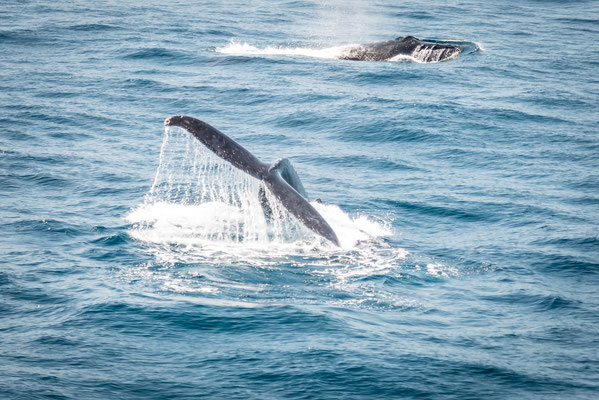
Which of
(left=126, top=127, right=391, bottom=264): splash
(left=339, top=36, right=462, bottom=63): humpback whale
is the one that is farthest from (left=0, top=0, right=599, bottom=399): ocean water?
(left=339, top=36, right=462, bottom=63): humpback whale

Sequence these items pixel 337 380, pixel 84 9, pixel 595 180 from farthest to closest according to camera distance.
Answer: pixel 84 9
pixel 595 180
pixel 337 380

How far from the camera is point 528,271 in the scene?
40.6 feet

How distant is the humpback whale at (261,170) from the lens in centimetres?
1102

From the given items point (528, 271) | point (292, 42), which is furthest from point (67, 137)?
point (292, 42)

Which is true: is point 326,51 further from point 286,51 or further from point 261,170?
point 261,170

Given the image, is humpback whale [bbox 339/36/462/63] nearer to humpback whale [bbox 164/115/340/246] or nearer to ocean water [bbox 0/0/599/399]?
ocean water [bbox 0/0/599/399]

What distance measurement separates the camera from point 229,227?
13602 mm

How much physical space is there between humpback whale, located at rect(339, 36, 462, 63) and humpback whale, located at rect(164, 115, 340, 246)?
1968cm

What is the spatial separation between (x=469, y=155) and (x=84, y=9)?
100 ft

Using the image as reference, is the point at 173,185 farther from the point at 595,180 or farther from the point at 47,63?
the point at 47,63

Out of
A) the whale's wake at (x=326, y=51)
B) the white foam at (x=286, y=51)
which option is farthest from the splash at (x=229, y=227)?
the white foam at (x=286, y=51)

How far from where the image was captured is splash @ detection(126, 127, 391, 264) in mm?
12297

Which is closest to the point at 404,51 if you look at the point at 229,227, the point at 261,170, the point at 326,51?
the point at 326,51

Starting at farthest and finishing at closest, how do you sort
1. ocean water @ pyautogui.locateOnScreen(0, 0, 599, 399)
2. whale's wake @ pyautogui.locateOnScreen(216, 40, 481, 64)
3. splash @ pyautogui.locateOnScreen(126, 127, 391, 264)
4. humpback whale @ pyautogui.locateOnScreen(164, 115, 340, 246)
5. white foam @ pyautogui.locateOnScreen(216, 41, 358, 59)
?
white foam @ pyautogui.locateOnScreen(216, 41, 358, 59), whale's wake @ pyautogui.locateOnScreen(216, 40, 481, 64), splash @ pyautogui.locateOnScreen(126, 127, 391, 264), humpback whale @ pyautogui.locateOnScreen(164, 115, 340, 246), ocean water @ pyautogui.locateOnScreen(0, 0, 599, 399)
